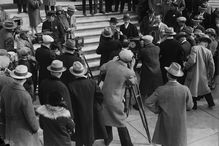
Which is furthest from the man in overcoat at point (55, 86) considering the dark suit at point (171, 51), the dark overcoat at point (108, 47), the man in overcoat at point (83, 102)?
the dark suit at point (171, 51)

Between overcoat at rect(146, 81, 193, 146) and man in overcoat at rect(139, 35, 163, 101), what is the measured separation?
2.05 m

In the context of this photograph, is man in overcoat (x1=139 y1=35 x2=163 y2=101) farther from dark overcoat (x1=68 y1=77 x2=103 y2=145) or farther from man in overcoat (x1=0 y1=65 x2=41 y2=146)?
man in overcoat (x1=0 y1=65 x2=41 y2=146)

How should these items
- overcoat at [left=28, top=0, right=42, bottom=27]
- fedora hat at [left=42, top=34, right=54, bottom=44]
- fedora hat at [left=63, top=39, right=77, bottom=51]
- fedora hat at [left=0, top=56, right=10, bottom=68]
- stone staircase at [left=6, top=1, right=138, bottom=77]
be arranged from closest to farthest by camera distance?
1. fedora hat at [left=0, top=56, right=10, bottom=68]
2. fedora hat at [left=63, top=39, right=77, bottom=51]
3. fedora hat at [left=42, top=34, right=54, bottom=44]
4. overcoat at [left=28, top=0, right=42, bottom=27]
5. stone staircase at [left=6, top=1, right=138, bottom=77]

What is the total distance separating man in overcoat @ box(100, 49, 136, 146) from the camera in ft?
19.7

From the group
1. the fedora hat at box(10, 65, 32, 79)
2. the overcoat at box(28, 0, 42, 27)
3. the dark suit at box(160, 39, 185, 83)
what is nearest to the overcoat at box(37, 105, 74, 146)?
the fedora hat at box(10, 65, 32, 79)

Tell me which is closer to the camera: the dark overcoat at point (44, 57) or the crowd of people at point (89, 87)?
the crowd of people at point (89, 87)

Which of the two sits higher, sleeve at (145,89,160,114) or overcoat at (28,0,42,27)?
overcoat at (28,0,42,27)

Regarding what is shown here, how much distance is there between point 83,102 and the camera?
18.3 feet

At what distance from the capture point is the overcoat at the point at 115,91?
19.7 ft

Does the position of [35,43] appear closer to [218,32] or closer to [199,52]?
[199,52]

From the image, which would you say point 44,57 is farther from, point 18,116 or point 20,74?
point 18,116

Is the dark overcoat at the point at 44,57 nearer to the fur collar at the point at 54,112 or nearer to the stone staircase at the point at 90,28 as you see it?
the fur collar at the point at 54,112

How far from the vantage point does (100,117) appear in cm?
589

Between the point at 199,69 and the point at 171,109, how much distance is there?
8.39ft
